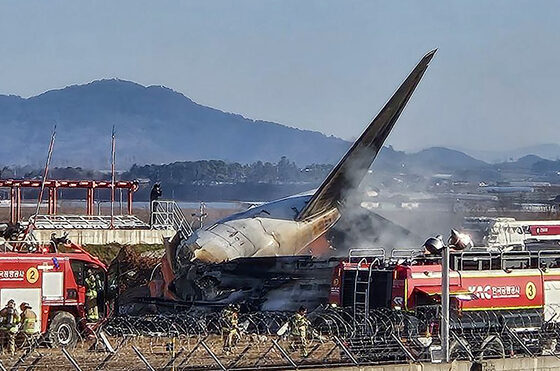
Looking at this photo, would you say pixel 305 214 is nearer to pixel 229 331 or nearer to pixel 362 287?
pixel 362 287

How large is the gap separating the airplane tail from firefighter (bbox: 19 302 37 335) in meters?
22.3

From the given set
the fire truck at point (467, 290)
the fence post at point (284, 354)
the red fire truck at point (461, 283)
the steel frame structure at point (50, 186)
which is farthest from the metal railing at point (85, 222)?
the fence post at point (284, 354)

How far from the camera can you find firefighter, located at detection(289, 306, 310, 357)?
1163 inches

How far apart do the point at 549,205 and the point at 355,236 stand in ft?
304

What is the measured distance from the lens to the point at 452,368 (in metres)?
29.2

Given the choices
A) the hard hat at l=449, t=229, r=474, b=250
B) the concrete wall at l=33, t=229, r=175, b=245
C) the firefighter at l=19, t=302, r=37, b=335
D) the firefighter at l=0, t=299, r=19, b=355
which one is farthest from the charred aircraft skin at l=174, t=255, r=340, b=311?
the concrete wall at l=33, t=229, r=175, b=245

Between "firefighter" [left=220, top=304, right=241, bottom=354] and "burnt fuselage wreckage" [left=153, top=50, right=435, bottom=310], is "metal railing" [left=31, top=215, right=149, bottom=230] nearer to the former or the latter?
"burnt fuselage wreckage" [left=153, top=50, right=435, bottom=310]

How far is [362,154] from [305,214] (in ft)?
12.2

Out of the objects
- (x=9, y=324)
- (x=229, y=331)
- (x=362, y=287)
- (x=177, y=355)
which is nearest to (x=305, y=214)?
(x=362, y=287)

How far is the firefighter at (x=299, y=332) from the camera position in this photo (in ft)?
96.9

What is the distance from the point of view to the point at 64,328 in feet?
111

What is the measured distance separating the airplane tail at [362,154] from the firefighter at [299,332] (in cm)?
2110

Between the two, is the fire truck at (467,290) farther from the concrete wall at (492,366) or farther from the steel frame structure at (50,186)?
the steel frame structure at (50,186)

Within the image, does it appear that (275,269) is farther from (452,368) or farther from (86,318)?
(452,368)
